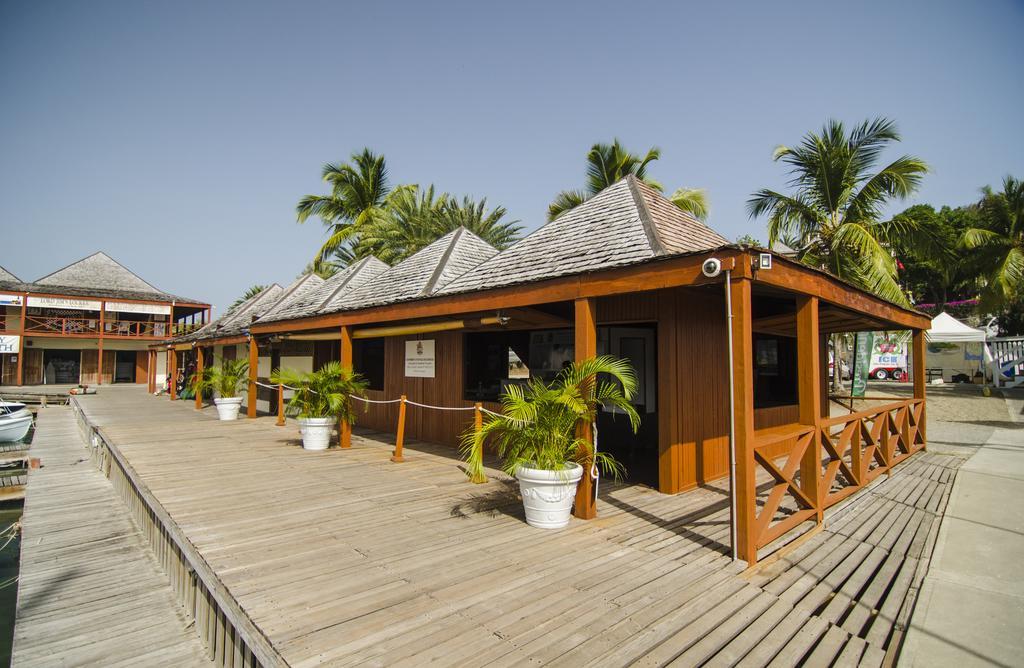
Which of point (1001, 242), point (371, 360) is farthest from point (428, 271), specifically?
point (1001, 242)

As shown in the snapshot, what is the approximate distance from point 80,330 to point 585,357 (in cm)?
3857

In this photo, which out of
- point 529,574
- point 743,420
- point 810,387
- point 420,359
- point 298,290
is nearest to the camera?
point 529,574

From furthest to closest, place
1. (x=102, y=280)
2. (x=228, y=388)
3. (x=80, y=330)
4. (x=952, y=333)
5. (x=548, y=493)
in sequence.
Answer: (x=102, y=280), (x=80, y=330), (x=952, y=333), (x=228, y=388), (x=548, y=493)

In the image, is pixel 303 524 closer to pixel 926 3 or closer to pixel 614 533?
pixel 614 533

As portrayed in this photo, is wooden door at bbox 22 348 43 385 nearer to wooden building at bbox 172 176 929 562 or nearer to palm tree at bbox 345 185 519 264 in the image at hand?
palm tree at bbox 345 185 519 264

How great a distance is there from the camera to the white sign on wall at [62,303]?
30.5 meters

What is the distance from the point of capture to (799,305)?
500cm

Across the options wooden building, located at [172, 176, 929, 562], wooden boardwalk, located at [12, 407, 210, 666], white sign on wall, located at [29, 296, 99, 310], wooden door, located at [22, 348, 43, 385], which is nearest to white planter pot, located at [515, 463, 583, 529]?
wooden building, located at [172, 176, 929, 562]

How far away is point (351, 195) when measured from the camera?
89.5 feet

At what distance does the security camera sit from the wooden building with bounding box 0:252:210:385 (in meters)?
31.5

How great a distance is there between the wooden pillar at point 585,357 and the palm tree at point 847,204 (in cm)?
1157

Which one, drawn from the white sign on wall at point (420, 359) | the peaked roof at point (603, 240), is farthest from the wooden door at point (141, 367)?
the peaked roof at point (603, 240)

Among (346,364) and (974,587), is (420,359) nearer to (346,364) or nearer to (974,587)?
(346,364)

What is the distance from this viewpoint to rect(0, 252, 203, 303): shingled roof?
3497 cm
